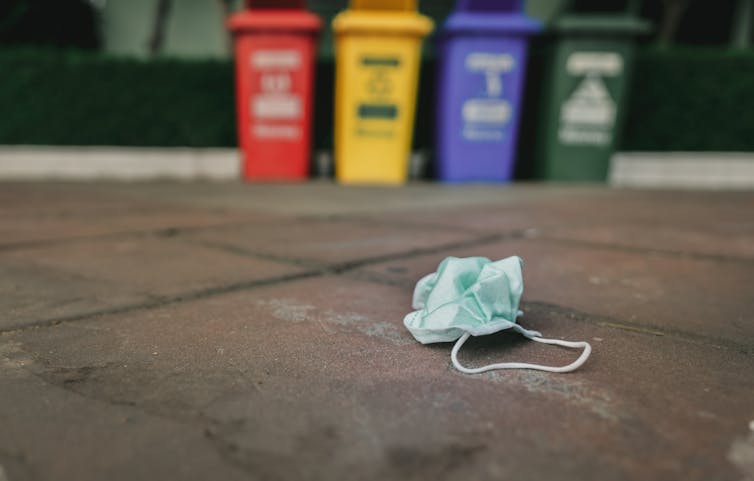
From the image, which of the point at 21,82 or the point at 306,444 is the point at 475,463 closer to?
the point at 306,444

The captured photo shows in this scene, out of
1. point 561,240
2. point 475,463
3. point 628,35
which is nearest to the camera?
point 475,463

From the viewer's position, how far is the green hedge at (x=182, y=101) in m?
5.65

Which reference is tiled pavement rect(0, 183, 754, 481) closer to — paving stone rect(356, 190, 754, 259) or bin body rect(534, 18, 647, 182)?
paving stone rect(356, 190, 754, 259)

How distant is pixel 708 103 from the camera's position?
18.7 feet

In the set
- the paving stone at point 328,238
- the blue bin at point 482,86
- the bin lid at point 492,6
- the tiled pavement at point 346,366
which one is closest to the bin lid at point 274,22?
the blue bin at point 482,86

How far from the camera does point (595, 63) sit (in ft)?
17.5

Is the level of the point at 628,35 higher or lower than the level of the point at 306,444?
Answer: higher

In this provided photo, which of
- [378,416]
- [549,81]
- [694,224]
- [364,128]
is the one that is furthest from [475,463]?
[549,81]

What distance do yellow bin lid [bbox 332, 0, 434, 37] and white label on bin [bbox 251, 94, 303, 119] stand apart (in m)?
0.74

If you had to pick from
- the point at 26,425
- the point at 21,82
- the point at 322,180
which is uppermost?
the point at 21,82

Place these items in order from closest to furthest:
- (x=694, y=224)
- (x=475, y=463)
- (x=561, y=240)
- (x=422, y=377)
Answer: (x=475, y=463)
(x=422, y=377)
(x=561, y=240)
(x=694, y=224)

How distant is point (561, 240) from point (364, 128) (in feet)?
10.4

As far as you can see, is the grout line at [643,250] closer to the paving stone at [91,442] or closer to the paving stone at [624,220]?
the paving stone at [624,220]

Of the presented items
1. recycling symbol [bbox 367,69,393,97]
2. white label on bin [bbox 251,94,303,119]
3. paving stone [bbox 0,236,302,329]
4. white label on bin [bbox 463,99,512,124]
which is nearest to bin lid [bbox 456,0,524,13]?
white label on bin [bbox 463,99,512,124]
